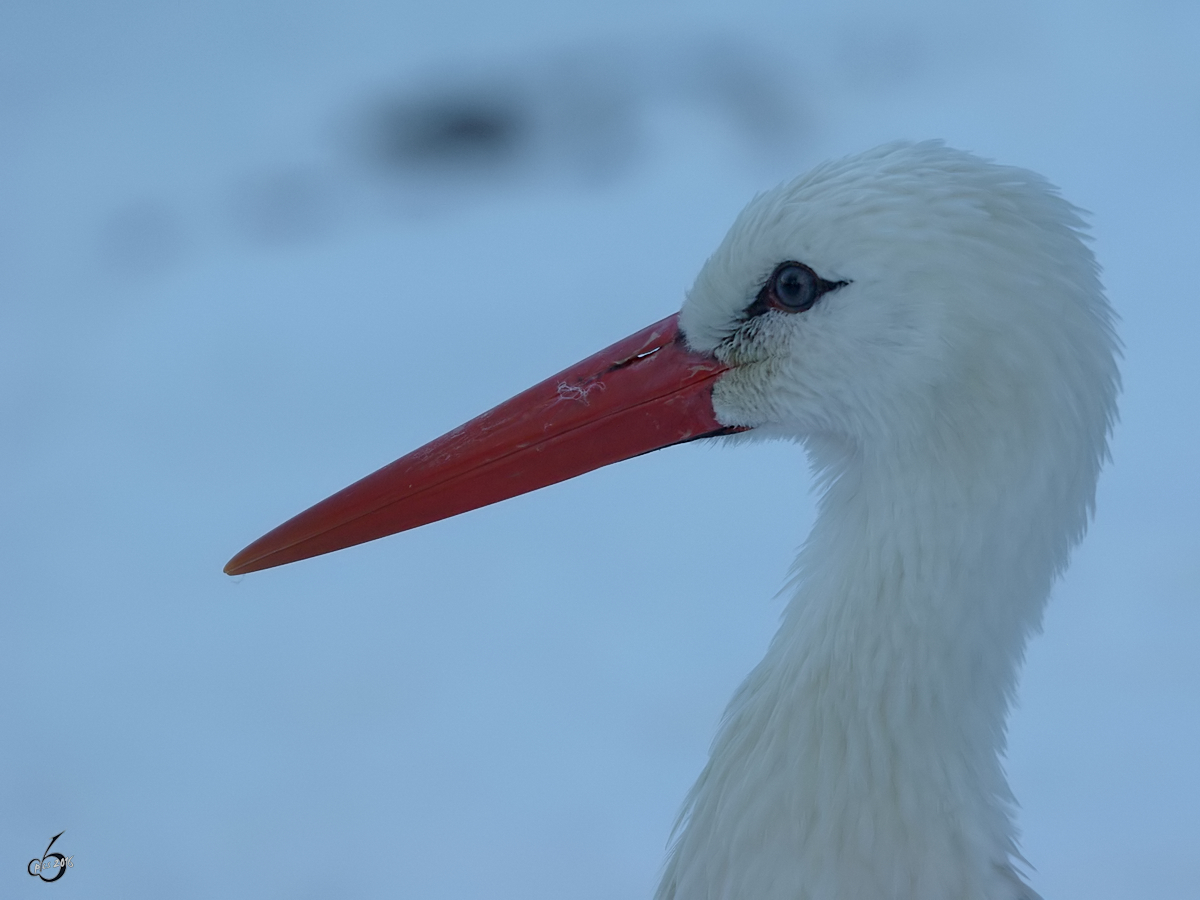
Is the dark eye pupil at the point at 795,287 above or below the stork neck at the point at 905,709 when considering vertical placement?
above

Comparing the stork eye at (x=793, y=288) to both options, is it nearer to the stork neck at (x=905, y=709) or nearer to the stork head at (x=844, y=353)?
the stork head at (x=844, y=353)

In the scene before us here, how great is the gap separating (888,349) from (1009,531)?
0.16 meters

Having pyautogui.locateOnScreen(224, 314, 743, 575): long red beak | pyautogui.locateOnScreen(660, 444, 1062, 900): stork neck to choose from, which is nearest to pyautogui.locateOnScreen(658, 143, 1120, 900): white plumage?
pyautogui.locateOnScreen(660, 444, 1062, 900): stork neck

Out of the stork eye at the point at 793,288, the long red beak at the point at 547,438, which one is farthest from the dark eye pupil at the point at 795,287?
the long red beak at the point at 547,438

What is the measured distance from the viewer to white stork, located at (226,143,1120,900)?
854mm

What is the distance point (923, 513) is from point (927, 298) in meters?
0.16

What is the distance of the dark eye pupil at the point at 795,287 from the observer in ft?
3.05

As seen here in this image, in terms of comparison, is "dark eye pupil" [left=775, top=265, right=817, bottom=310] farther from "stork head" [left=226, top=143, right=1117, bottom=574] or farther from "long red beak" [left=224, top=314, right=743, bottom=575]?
"long red beak" [left=224, top=314, right=743, bottom=575]

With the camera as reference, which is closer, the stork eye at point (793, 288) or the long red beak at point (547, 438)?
the stork eye at point (793, 288)

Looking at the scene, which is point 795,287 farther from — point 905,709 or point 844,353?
point 905,709

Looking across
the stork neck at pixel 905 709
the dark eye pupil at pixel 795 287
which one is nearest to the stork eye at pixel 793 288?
the dark eye pupil at pixel 795 287

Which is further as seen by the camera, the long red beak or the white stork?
the long red beak

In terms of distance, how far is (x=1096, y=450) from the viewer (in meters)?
0.90

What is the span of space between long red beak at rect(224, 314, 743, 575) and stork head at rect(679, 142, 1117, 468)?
0.10 metres
